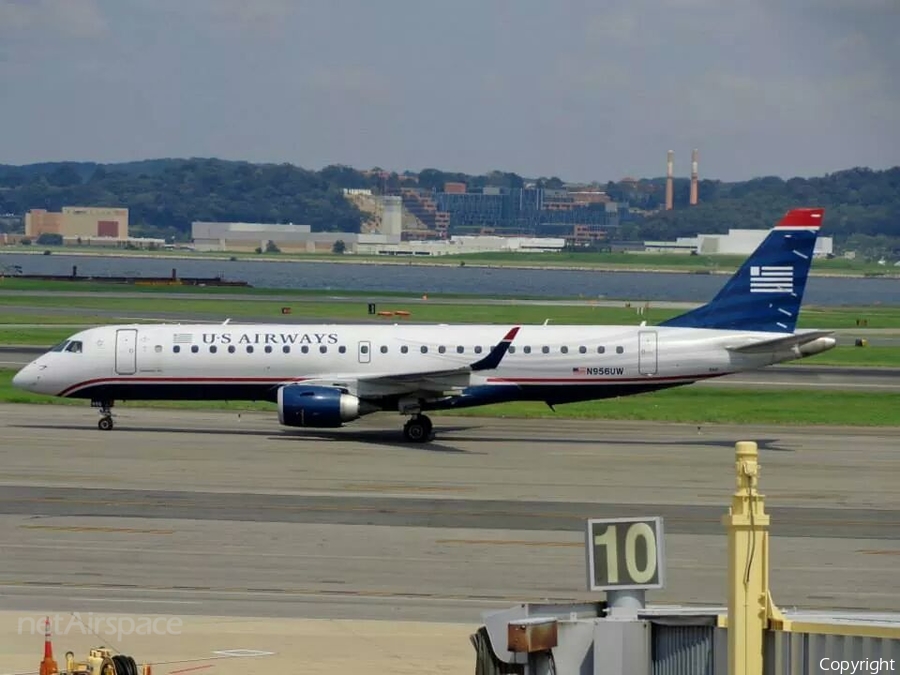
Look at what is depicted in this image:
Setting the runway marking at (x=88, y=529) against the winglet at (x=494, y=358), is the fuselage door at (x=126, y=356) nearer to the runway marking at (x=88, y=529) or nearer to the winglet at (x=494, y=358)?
the winglet at (x=494, y=358)

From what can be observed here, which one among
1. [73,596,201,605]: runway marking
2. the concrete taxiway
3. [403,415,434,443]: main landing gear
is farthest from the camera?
[403,415,434,443]: main landing gear

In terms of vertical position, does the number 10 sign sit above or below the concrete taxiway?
above

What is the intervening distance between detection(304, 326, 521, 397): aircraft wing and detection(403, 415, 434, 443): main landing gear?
3.43 feet

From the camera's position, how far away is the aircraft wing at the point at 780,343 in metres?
43.6

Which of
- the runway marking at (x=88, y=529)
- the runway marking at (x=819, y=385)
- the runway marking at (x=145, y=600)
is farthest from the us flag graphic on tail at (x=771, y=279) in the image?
the runway marking at (x=145, y=600)

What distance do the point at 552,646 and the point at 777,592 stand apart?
47.0 ft

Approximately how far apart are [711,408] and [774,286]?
33.2ft

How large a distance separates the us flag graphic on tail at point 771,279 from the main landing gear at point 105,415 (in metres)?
20.4

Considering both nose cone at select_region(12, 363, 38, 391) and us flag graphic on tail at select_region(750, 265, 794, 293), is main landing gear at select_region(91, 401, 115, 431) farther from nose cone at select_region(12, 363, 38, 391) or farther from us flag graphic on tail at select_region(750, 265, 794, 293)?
us flag graphic on tail at select_region(750, 265, 794, 293)

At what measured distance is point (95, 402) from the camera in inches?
1820

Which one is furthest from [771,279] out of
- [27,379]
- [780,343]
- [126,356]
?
[27,379]

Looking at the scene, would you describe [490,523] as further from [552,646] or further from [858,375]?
[858,375]

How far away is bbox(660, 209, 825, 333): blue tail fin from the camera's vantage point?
4556cm

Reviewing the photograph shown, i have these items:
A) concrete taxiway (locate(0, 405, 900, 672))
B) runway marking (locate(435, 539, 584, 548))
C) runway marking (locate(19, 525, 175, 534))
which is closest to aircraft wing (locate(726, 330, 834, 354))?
concrete taxiway (locate(0, 405, 900, 672))
